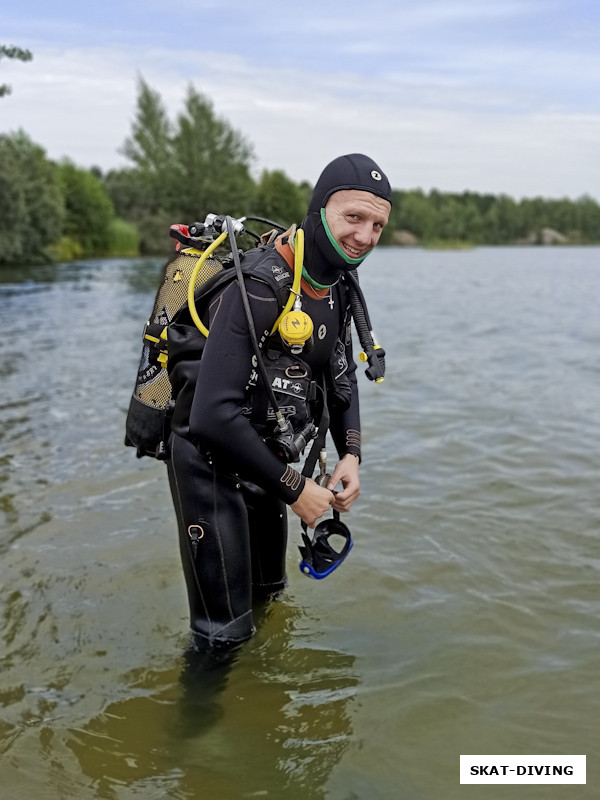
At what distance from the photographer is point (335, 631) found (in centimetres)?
486

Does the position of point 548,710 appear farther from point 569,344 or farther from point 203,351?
point 569,344

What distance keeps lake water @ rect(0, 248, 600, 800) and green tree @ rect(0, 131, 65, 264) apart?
40.1 metres

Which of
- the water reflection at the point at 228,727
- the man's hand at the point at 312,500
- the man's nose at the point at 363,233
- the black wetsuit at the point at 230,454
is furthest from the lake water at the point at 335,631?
the man's nose at the point at 363,233

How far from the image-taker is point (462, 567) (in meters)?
5.75

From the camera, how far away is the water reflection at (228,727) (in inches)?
137

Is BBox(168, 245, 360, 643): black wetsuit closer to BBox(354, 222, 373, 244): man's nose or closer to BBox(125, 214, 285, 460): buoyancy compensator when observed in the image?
BBox(125, 214, 285, 460): buoyancy compensator

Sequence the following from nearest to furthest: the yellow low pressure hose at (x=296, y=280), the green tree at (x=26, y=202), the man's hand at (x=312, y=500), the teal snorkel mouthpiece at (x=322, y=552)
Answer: the yellow low pressure hose at (x=296, y=280) < the man's hand at (x=312, y=500) < the teal snorkel mouthpiece at (x=322, y=552) < the green tree at (x=26, y=202)

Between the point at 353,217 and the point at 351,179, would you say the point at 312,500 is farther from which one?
the point at 351,179

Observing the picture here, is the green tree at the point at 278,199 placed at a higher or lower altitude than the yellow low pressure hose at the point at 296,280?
higher

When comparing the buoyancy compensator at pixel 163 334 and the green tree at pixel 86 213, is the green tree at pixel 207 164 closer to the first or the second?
the green tree at pixel 86 213

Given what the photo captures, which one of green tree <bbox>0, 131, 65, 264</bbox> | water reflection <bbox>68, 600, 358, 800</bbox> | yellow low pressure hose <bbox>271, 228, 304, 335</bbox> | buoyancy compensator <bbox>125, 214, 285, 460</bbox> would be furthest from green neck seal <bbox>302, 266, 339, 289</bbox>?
green tree <bbox>0, 131, 65, 264</bbox>

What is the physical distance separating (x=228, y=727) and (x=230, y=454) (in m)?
1.42

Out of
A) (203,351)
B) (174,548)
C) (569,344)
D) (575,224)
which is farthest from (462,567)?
(575,224)

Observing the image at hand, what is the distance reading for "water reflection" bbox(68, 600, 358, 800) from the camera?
3.47 metres
